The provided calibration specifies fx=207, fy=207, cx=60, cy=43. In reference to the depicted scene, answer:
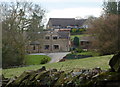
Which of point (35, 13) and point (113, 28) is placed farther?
point (35, 13)

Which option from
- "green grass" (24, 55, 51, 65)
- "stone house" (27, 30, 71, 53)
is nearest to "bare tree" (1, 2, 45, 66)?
"green grass" (24, 55, 51, 65)

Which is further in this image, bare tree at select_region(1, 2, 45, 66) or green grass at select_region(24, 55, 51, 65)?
green grass at select_region(24, 55, 51, 65)

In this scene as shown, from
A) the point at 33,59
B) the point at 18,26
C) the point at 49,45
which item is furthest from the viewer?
the point at 49,45

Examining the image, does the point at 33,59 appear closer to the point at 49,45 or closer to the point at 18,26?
the point at 18,26

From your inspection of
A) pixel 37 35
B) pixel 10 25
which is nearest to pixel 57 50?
pixel 37 35

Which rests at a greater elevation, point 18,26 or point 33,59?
point 18,26

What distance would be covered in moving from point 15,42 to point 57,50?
159 inches

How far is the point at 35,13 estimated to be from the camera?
12.7m

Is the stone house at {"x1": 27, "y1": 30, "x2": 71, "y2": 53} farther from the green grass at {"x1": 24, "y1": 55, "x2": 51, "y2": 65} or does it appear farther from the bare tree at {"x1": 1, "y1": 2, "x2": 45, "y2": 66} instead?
the bare tree at {"x1": 1, "y1": 2, "x2": 45, "y2": 66}

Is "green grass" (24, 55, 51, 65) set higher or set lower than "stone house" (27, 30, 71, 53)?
lower

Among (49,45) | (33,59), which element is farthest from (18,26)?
(49,45)

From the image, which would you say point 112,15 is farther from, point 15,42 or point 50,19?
point 15,42

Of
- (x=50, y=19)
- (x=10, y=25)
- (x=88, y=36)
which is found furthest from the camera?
(x=88, y=36)

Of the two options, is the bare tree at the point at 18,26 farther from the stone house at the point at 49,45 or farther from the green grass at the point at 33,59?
the stone house at the point at 49,45
